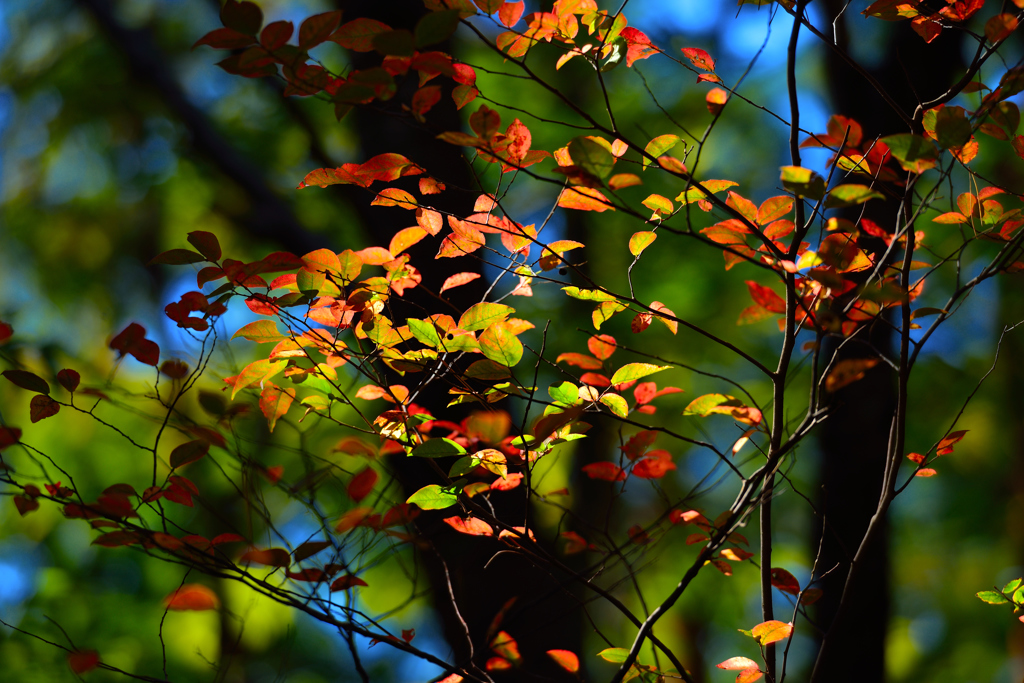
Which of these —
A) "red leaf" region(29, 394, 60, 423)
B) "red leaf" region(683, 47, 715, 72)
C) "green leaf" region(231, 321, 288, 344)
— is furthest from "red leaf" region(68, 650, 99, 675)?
"red leaf" region(683, 47, 715, 72)

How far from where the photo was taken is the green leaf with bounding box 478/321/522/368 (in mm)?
848

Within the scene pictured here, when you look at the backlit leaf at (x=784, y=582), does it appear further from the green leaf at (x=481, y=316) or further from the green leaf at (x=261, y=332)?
the green leaf at (x=261, y=332)

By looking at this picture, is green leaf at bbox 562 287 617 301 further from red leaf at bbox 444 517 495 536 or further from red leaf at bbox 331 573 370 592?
red leaf at bbox 331 573 370 592

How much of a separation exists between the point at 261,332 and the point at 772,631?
0.97m

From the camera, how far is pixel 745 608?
6.32 metres

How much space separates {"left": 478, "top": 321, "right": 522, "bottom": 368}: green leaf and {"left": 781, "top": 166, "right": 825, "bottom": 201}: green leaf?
412mm

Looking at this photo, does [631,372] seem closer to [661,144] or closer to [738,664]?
[661,144]

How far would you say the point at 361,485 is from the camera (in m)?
0.97

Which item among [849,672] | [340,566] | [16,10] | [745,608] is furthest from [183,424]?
[16,10]

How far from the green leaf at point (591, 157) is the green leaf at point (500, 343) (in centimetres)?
27

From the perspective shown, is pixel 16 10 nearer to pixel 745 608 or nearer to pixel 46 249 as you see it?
pixel 46 249

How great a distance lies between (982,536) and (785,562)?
2.04 meters

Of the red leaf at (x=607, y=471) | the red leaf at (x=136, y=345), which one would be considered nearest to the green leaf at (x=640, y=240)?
the red leaf at (x=607, y=471)

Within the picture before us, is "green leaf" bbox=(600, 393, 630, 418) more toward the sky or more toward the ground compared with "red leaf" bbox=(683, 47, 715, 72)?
more toward the ground
